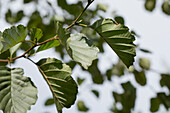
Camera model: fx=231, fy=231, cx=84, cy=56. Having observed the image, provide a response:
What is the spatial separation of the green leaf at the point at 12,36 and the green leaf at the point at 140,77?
1016 millimetres

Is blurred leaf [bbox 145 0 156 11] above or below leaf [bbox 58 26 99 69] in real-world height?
above

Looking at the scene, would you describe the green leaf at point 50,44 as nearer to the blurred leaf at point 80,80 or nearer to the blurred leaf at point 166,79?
the blurred leaf at point 166,79

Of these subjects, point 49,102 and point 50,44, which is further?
point 49,102

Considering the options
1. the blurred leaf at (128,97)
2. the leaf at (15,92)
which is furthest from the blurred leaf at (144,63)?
the leaf at (15,92)

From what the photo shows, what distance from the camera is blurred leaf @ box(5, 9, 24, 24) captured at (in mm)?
1809

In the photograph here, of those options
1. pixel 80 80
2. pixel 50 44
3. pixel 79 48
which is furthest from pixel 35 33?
pixel 80 80

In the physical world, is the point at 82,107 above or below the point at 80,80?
below

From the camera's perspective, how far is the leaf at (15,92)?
58 cm

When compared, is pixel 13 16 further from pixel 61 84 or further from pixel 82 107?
pixel 61 84

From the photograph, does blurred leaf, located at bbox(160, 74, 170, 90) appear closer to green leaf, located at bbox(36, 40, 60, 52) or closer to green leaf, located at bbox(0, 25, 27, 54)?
green leaf, located at bbox(36, 40, 60, 52)

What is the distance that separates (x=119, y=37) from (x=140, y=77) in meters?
0.91

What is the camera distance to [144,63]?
150 centimetres

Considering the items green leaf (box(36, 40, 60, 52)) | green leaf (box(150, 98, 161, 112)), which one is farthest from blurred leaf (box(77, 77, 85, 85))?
green leaf (box(36, 40, 60, 52))

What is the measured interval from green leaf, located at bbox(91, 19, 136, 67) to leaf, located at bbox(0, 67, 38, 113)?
0.24 metres
